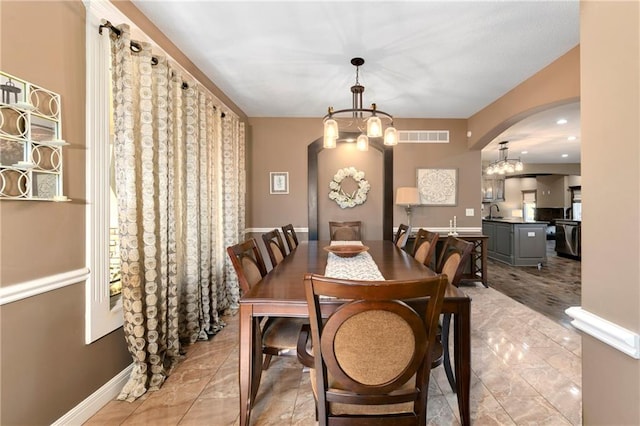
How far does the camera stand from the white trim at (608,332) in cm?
86

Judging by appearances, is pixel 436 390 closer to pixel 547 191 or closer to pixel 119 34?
pixel 119 34

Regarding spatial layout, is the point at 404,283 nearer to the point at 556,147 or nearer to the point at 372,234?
the point at 372,234

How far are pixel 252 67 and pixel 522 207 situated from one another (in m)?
10.7

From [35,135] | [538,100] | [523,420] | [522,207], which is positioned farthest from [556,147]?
[35,135]

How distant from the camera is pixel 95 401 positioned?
1.73 meters

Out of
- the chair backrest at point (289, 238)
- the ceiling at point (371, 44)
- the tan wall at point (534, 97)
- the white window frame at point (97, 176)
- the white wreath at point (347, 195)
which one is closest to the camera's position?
the white window frame at point (97, 176)

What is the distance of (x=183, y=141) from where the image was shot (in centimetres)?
262

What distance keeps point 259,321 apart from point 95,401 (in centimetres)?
110

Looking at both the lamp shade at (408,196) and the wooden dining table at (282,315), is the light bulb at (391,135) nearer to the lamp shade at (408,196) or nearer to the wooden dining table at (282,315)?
the wooden dining table at (282,315)

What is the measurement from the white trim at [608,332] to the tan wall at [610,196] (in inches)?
0.8

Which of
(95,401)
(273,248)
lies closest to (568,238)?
(273,248)

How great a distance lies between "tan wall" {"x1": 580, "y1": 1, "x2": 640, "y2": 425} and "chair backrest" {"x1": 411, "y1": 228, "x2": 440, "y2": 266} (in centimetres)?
120

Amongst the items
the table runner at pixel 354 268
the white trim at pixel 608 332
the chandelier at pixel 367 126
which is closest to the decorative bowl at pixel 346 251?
the table runner at pixel 354 268

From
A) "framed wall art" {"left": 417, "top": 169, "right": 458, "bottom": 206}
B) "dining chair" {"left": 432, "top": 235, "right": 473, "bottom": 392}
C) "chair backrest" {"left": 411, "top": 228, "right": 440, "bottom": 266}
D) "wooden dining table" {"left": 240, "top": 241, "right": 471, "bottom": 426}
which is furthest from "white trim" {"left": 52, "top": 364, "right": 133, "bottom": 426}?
"framed wall art" {"left": 417, "top": 169, "right": 458, "bottom": 206}
